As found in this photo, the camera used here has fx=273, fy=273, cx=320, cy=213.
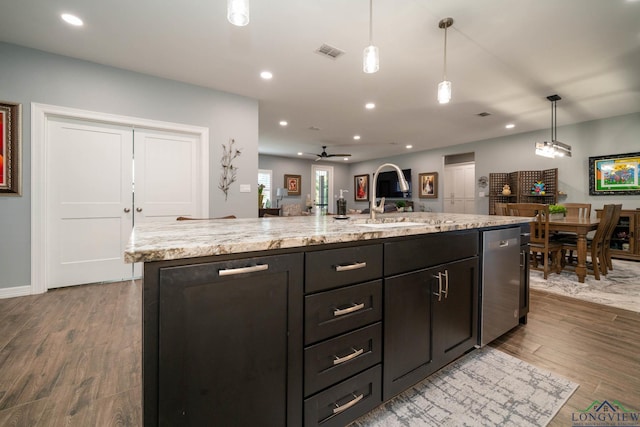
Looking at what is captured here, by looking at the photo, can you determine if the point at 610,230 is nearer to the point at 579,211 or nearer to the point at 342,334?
the point at 579,211

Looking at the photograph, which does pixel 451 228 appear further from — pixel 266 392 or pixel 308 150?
pixel 308 150

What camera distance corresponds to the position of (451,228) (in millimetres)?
1515

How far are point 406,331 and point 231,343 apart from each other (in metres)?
0.85

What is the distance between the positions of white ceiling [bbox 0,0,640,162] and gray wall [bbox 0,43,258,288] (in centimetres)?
16

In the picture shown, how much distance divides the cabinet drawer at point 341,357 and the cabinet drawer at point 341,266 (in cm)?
22

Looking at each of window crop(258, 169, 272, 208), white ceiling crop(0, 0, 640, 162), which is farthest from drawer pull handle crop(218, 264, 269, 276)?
window crop(258, 169, 272, 208)

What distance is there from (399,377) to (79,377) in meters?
1.78

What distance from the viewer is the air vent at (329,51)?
273 centimetres

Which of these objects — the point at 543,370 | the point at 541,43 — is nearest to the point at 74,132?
the point at 543,370

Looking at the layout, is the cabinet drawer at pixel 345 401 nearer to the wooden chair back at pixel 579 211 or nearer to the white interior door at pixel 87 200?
the white interior door at pixel 87 200

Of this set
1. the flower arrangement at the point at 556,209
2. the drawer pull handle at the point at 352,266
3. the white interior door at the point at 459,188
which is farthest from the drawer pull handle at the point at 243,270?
the white interior door at the point at 459,188

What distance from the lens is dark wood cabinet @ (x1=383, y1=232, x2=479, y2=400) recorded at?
127cm

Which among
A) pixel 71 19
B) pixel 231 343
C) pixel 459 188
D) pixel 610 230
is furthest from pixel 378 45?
pixel 459 188

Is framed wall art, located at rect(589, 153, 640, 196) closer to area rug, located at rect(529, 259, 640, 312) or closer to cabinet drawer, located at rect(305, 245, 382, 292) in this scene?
area rug, located at rect(529, 259, 640, 312)
